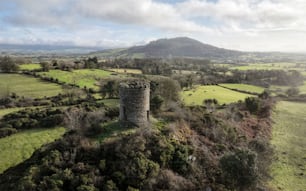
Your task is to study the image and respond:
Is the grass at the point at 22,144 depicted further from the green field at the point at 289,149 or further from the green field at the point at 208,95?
the green field at the point at 208,95

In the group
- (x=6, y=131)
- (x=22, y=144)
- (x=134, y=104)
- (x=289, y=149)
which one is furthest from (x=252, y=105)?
(x=6, y=131)

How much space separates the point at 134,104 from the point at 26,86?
138 ft

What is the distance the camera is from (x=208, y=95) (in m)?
60.4

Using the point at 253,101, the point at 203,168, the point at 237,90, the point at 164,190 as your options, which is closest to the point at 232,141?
the point at 203,168

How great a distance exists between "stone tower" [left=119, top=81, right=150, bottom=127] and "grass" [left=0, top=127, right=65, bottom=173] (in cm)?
883

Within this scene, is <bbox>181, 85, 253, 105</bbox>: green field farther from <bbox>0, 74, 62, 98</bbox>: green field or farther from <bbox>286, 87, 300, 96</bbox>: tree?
<bbox>0, 74, 62, 98</bbox>: green field

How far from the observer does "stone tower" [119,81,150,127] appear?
80.9ft

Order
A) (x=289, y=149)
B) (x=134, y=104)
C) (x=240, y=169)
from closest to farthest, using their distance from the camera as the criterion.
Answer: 1. (x=240, y=169)
2. (x=134, y=104)
3. (x=289, y=149)

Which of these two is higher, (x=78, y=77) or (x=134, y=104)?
(x=134, y=104)

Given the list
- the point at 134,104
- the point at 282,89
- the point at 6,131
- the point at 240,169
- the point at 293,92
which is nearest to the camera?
the point at 240,169

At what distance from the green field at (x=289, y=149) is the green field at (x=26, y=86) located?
4071 cm

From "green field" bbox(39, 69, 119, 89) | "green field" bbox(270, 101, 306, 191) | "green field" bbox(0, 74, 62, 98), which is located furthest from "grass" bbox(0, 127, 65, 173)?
"green field" bbox(39, 69, 119, 89)

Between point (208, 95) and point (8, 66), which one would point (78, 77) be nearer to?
point (8, 66)

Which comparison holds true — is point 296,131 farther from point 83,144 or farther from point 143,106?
point 83,144
